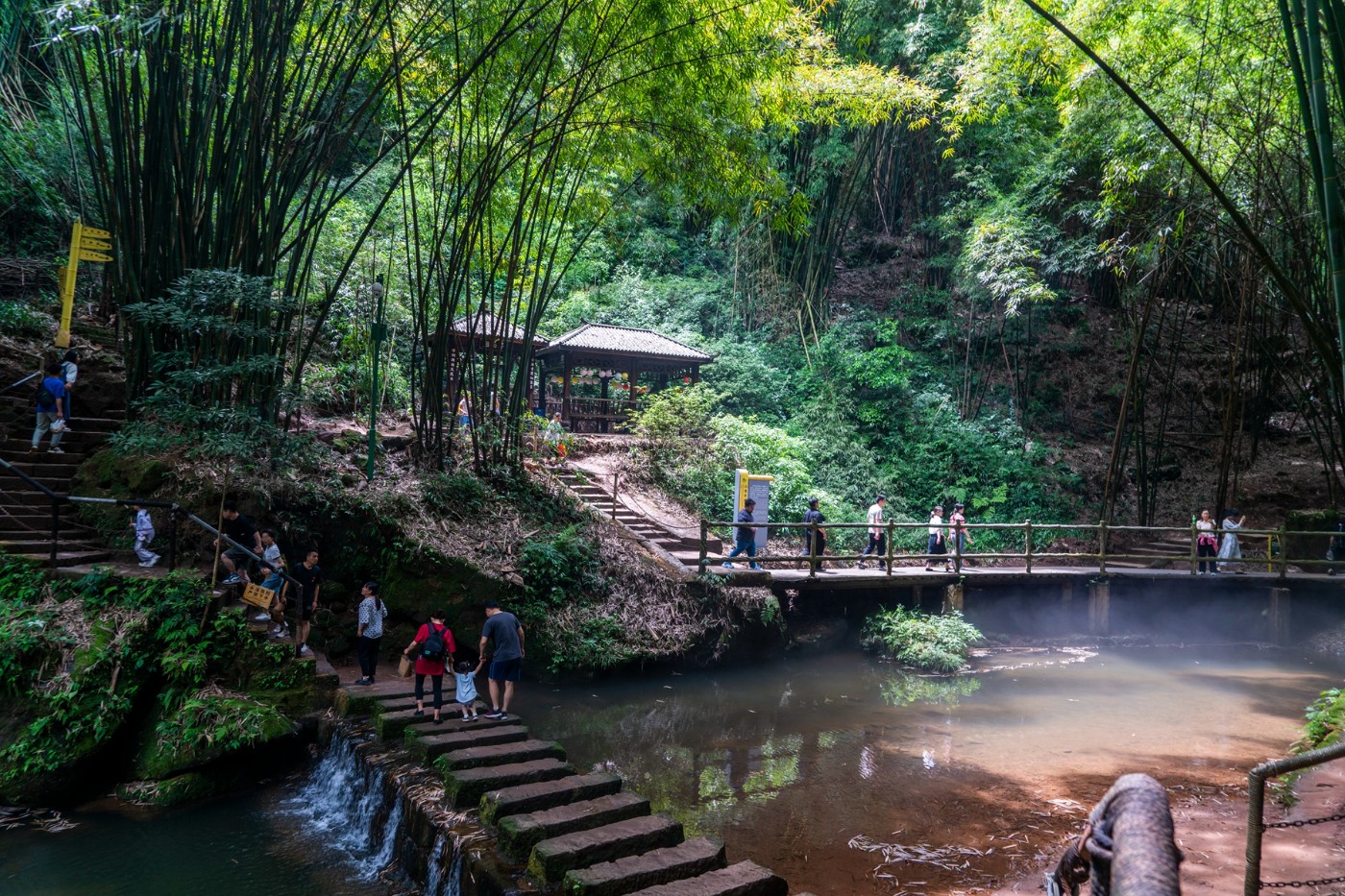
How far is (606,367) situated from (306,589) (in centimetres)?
1149

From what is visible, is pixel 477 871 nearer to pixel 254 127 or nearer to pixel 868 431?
pixel 254 127

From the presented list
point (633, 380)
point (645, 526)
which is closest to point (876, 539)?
point (645, 526)

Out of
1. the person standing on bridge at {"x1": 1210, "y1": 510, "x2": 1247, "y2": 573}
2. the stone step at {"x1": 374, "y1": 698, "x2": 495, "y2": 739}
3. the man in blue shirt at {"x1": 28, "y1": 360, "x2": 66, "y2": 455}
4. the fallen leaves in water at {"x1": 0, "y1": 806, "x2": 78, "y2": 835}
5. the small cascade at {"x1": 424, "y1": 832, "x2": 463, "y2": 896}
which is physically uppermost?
the man in blue shirt at {"x1": 28, "y1": 360, "x2": 66, "y2": 455}

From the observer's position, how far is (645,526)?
1296 centimetres

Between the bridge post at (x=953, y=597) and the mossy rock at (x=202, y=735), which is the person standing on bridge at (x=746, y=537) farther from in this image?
the mossy rock at (x=202, y=735)

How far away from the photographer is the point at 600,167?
1124 centimetres

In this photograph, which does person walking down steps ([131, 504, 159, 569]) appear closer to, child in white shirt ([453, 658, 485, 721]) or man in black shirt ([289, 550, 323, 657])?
man in black shirt ([289, 550, 323, 657])

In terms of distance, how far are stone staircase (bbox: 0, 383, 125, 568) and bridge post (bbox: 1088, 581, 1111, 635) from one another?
14.5 meters

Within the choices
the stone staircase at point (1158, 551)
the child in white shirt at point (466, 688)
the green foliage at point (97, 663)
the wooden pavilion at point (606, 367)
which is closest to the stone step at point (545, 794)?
the child in white shirt at point (466, 688)

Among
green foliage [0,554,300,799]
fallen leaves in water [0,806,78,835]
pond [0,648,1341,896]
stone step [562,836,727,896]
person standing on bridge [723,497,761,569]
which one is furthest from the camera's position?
person standing on bridge [723,497,761,569]

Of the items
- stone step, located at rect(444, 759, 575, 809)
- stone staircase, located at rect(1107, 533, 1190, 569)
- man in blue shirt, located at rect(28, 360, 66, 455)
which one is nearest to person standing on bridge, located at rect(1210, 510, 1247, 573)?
stone staircase, located at rect(1107, 533, 1190, 569)

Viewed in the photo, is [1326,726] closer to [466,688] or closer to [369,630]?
[466,688]

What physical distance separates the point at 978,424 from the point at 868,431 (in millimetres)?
2589

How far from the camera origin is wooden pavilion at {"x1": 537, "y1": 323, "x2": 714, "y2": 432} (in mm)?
17516
